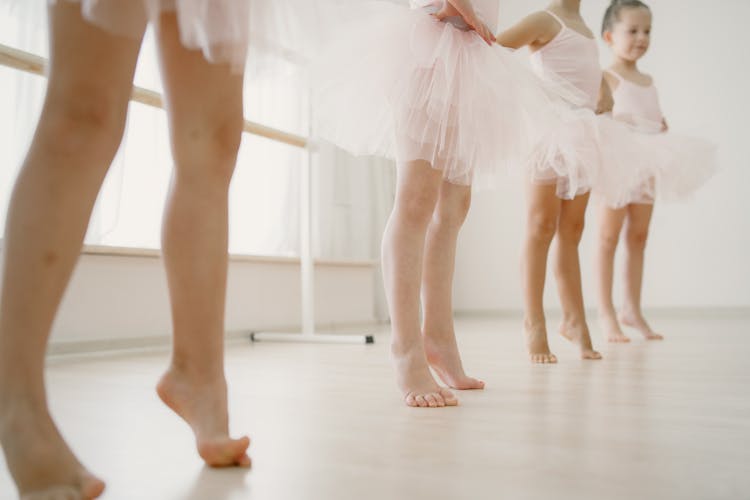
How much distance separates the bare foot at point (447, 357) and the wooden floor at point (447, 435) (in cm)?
6

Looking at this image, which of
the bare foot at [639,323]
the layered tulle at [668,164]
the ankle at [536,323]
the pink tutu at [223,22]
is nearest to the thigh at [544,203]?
the ankle at [536,323]

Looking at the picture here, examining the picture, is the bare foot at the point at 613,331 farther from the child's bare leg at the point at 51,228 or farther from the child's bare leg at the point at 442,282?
the child's bare leg at the point at 51,228

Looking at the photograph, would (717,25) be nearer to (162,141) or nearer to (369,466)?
(162,141)

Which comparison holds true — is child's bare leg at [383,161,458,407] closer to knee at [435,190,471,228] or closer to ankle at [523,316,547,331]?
knee at [435,190,471,228]

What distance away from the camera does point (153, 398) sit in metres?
1.27

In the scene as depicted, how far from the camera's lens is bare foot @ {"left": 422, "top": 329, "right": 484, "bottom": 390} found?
129 cm

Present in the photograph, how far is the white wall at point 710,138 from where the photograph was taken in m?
4.01

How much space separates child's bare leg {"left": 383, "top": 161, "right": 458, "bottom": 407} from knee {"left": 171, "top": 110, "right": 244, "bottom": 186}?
484 mm

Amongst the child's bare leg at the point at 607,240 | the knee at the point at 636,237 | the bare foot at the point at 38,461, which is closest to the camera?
the bare foot at the point at 38,461

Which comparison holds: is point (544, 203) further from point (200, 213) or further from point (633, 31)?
point (200, 213)

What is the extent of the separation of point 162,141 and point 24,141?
0.64 metres

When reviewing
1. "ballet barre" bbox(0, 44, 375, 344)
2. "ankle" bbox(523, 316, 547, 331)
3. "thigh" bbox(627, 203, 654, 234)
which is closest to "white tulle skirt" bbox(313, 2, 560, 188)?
"ankle" bbox(523, 316, 547, 331)

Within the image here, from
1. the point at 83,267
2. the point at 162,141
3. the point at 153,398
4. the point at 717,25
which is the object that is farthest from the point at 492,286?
the point at 153,398

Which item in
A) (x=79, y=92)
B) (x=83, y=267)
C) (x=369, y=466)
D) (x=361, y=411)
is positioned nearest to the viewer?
(x=79, y=92)
